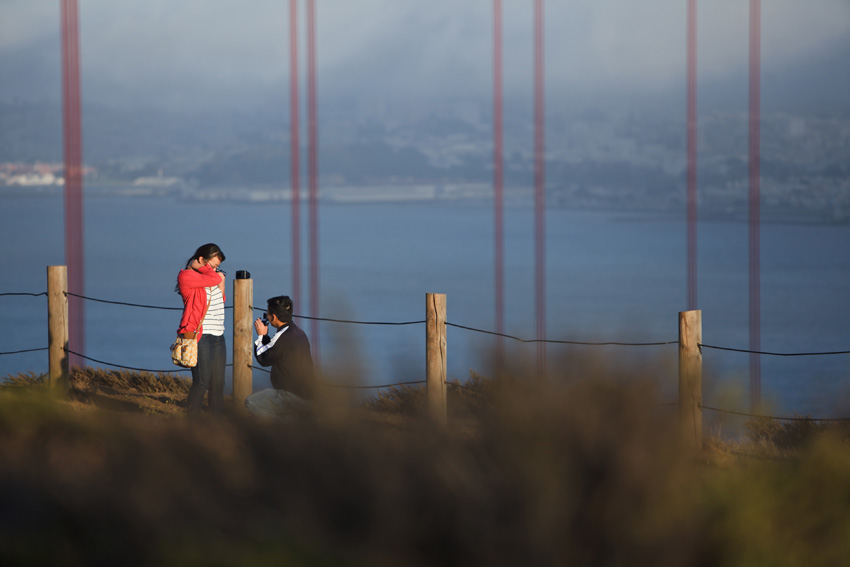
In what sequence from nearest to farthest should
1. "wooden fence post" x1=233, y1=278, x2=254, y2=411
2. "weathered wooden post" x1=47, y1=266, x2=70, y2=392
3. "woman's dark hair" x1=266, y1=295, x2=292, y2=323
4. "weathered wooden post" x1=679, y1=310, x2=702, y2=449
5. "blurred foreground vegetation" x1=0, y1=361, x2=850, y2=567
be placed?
"blurred foreground vegetation" x1=0, y1=361, x2=850, y2=567
"woman's dark hair" x1=266, y1=295, x2=292, y2=323
"weathered wooden post" x1=679, y1=310, x2=702, y2=449
"wooden fence post" x1=233, y1=278, x2=254, y2=411
"weathered wooden post" x1=47, y1=266, x2=70, y2=392

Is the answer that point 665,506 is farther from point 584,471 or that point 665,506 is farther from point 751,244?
point 751,244

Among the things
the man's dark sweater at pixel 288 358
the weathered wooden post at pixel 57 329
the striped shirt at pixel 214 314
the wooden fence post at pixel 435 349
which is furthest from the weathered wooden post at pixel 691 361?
the weathered wooden post at pixel 57 329

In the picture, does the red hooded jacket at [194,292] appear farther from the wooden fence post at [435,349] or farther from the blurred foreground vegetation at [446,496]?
the blurred foreground vegetation at [446,496]

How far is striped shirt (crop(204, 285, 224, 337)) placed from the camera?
6609 mm

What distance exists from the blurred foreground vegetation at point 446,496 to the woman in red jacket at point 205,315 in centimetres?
283

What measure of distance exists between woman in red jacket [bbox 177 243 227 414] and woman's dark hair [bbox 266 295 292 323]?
0.62 m

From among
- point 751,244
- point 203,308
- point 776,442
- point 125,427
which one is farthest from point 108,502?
point 751,244

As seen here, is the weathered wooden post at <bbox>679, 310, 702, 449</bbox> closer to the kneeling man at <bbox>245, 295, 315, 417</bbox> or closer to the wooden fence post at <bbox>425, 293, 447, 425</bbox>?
the wooden fence post at <bbox>425, 293, 447, 425</bbox>

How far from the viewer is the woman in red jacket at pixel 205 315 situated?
6.50 meters

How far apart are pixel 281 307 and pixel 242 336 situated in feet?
4.06

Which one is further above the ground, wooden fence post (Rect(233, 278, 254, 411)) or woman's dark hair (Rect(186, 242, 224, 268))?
woman's dark hair (Rect(186, 242, 224, 268))

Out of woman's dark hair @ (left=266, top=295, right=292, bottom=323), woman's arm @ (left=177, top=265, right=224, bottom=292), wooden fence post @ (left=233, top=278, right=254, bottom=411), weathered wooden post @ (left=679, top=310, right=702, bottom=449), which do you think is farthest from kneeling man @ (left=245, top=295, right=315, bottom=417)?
weathered wooden post @ (left=679, top=310, right=702, bottom=449)

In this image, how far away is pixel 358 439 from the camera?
3.28 m

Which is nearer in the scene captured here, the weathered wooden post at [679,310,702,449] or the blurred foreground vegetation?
the blurred foreground vegetation
